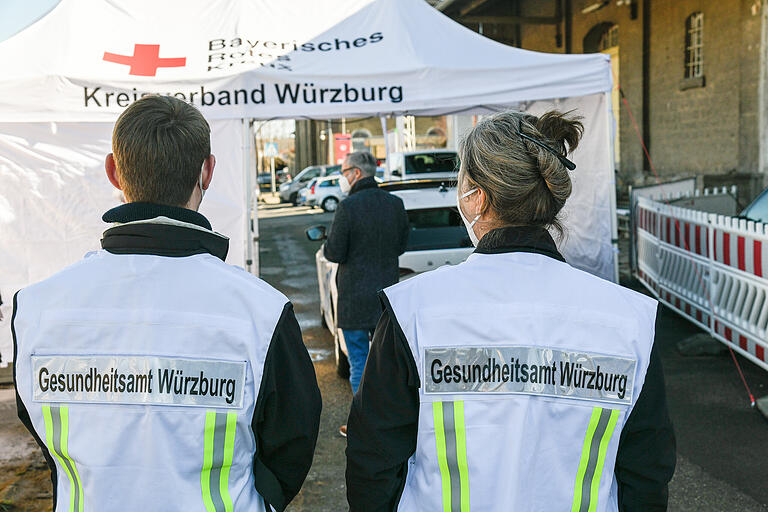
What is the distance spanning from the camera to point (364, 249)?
5.20 metres

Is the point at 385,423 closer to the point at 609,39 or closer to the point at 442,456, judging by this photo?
the point at 442,456

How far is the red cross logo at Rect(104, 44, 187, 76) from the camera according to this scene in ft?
21.5

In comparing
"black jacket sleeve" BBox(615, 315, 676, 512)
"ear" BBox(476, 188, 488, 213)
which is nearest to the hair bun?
"ear" BBox(476, 188, 488, 213)

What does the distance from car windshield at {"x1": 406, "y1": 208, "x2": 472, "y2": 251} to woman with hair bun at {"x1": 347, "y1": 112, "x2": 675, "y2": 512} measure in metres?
4.49

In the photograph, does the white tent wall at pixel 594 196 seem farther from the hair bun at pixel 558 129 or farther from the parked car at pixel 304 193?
the parked car at pixel 304 193

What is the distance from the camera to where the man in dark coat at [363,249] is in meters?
5.17

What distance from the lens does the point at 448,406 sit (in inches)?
70.1

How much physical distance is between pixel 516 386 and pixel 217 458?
674 millimetres

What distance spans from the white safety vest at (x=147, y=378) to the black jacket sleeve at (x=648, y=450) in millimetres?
854

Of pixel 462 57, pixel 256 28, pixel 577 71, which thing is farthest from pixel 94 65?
pixel 577 71

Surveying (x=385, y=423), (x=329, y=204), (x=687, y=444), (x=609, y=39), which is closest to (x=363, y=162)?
(x=687, y=444)

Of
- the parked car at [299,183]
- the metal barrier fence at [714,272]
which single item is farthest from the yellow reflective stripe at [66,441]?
the parked car at [299,183]

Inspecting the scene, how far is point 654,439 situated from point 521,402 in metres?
0.35

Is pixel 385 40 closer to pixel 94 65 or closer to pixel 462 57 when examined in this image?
pixel 462 57
